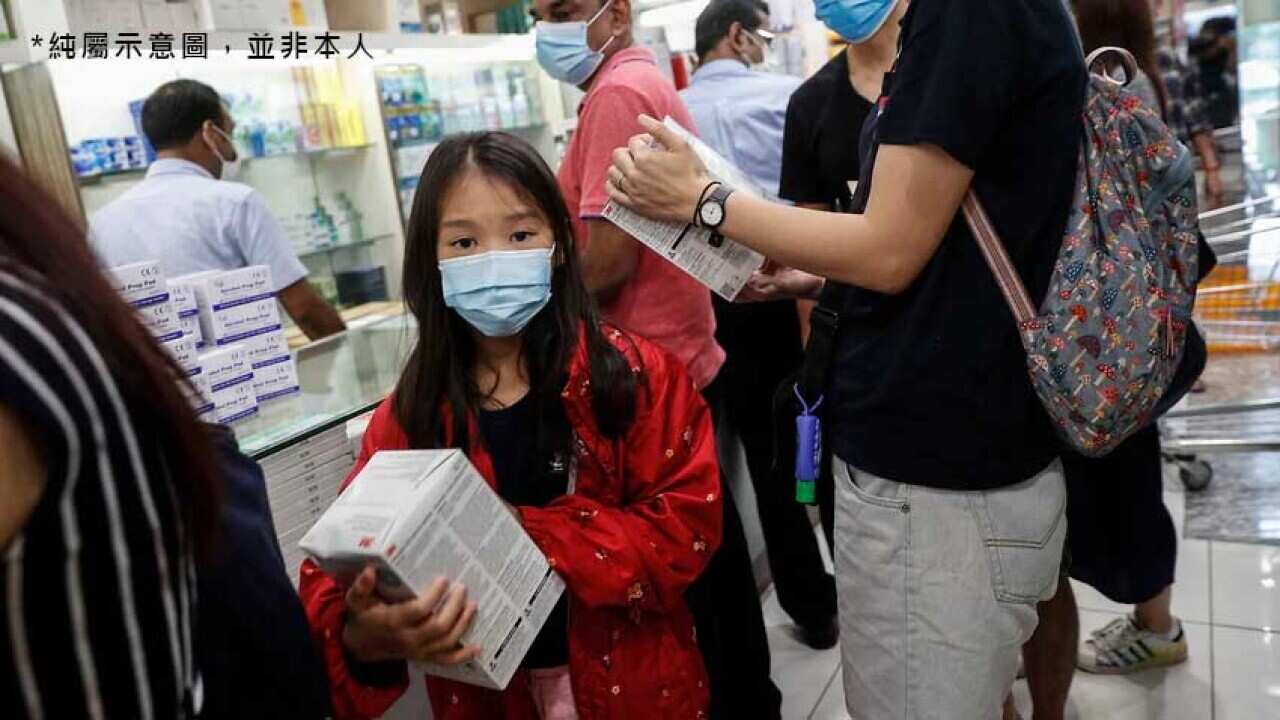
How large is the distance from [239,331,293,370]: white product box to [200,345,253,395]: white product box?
1.1 inches

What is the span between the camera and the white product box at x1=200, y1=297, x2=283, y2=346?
1.61 metres

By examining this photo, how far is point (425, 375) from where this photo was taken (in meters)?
1.34

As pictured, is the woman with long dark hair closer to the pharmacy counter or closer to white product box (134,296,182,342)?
the pharmacy counter

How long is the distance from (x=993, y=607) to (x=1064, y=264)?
0.43 metres

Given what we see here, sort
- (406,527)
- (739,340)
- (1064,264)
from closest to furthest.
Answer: (406,527)
(1064,264)
(739,340)

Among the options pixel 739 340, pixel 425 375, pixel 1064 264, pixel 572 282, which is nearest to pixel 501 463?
pixel 425 375

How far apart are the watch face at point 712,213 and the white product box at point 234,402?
2.98 ft

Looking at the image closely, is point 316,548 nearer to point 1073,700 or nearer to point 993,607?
point 993,607

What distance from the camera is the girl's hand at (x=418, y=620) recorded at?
2.94 ft

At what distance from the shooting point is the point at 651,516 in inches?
49.1

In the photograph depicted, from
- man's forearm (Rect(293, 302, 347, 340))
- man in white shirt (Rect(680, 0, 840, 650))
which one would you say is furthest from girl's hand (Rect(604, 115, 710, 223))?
man's forearm (Rect(293, 302, 347, 340))

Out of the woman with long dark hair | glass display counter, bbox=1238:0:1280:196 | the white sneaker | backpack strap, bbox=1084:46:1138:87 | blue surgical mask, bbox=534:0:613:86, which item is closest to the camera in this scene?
the woman with long dark hair

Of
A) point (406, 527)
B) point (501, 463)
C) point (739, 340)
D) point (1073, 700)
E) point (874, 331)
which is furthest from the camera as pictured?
point (739, 340)

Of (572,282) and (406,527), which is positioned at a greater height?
(572,282)
